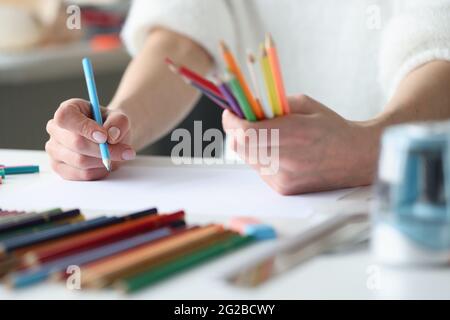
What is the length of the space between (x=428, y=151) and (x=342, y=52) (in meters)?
0.68

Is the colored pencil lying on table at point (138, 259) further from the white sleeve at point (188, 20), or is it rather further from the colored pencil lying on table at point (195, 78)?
the white sleeve at point (188, 20)

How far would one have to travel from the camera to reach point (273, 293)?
0.47 m

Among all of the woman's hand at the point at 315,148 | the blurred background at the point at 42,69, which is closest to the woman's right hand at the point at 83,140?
the woman's hand at the point at 315,148

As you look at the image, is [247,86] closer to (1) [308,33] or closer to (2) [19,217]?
(2) [19,217]

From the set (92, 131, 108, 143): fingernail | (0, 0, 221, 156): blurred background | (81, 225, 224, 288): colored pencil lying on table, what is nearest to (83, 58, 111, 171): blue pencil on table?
(92, 131, 108, 143): fingernail

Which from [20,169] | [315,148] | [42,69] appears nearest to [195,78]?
[315,148]

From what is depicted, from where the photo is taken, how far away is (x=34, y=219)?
59 cm

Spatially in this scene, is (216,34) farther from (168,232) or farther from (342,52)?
(168,232)

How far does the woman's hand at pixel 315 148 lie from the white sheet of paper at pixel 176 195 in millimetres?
14

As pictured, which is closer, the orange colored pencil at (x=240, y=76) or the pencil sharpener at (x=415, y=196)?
the pencil sharpener at (x=415, y=196)

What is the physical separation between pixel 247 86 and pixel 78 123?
0.23 meters

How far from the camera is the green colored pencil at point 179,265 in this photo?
472 mm
